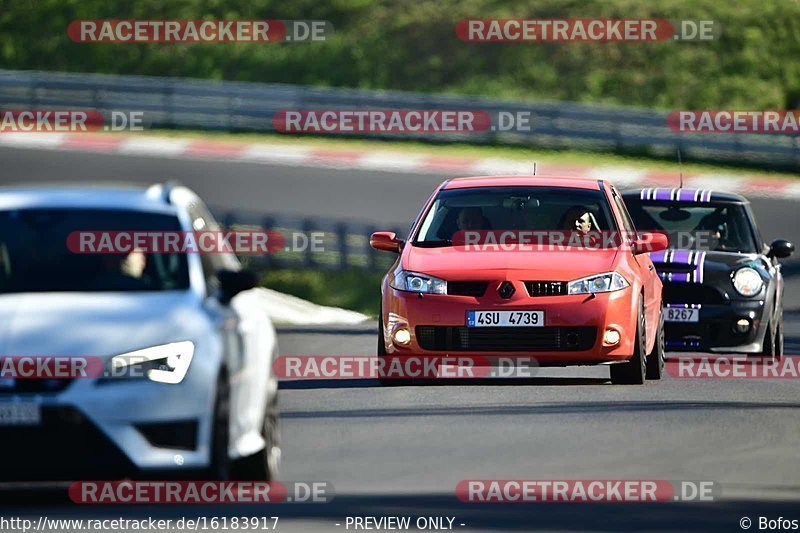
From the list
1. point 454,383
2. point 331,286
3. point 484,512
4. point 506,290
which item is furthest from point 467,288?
point 331,286

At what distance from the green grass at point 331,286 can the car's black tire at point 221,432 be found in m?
18.2

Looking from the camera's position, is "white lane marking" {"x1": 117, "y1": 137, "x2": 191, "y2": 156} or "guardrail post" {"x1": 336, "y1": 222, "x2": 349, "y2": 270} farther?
"white lane marking" {"x1": 117, "y1": 137, "x2": 191, "y2": 156}

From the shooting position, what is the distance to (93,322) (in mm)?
8242

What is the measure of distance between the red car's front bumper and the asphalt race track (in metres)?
0.35

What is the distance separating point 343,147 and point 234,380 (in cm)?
2999

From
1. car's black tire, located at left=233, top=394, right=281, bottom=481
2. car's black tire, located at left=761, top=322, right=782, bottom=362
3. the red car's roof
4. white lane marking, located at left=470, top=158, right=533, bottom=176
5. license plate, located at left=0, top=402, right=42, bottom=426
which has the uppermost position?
the red car's roof

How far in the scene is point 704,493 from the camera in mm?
9305

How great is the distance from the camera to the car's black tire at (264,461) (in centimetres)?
897

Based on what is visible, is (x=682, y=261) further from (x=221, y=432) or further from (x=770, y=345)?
(x=221, y=432)

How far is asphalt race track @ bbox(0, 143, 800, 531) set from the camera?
864 cm

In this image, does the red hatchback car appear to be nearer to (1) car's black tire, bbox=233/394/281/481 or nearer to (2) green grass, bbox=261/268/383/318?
(1) car's black tire, bbox=233/394/281/481

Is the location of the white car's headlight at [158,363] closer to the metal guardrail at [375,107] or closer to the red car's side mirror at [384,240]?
the red car's side mirror at [384,240]

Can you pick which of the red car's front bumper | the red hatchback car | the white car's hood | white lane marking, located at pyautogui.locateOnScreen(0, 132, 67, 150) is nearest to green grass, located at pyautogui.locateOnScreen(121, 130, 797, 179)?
white lane marking, located at pyautogui.locateOnScreen(0, 132, 67, 150)

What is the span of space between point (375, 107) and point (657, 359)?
2550 centimetres
